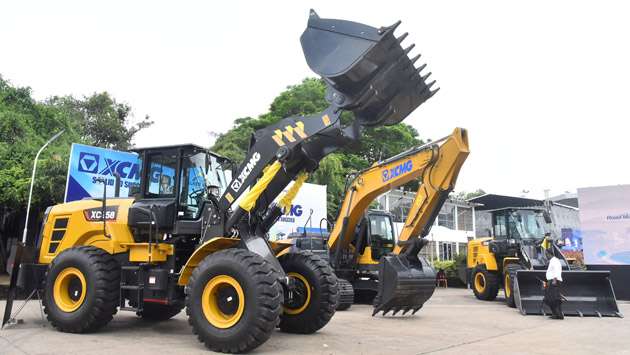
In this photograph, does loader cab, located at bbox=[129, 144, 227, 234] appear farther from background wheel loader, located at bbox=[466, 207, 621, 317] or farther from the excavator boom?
background wheel loader, located at bbox=[466, 207, 621, 317]

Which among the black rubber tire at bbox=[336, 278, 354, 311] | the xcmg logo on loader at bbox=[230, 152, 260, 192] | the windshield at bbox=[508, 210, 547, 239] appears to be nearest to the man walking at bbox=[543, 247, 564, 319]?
the black rubber tire at bbox=[336, 278, 354, 311]

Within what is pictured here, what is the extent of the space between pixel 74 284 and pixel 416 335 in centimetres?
526

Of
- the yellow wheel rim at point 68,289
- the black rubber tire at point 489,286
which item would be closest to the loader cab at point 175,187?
the yellow wheel rim at point 68,289

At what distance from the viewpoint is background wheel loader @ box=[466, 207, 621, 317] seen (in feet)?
41.3

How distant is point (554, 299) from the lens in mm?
11547

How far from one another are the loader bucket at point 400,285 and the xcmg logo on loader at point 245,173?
14.4 ft

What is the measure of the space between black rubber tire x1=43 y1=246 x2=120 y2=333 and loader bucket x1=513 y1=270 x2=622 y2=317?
9260mm

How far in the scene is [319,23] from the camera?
259 inches

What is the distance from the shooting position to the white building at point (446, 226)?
33500 millimetres

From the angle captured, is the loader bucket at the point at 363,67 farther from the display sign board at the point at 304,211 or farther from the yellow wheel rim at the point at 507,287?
the display sign board at the point at 304,211

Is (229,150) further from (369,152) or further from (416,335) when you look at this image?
(416,335)

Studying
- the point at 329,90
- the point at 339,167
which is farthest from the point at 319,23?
the point at 339,167

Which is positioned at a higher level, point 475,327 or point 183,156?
point 183,156

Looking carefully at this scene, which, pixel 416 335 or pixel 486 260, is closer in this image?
pixel 416 335
